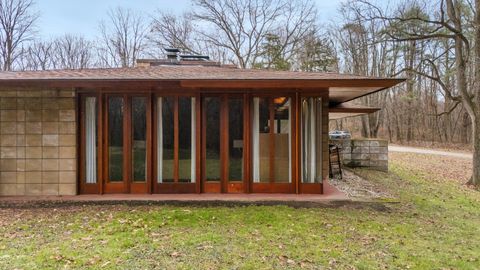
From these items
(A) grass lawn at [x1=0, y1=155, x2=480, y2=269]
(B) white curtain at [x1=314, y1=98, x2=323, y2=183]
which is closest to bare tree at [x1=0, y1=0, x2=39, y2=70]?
(A) grass lawn at [x1=0, y1=155, x2=480, y2=269]

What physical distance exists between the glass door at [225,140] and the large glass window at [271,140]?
27 cm

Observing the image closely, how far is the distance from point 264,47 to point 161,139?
17.5 meters

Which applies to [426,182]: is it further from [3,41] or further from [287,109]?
[3,41]

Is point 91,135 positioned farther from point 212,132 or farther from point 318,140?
point 318,140

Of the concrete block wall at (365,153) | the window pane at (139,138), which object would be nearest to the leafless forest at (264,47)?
the concrete block wall at (365,153)

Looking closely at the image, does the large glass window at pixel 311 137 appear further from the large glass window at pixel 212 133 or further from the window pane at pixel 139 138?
the window pane at pixel 139 138

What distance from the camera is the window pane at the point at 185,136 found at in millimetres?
6477

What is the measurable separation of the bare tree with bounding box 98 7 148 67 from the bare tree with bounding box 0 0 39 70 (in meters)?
4.76

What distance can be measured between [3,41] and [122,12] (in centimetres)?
853

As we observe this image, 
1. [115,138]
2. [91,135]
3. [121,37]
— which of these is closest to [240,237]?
[115,138]

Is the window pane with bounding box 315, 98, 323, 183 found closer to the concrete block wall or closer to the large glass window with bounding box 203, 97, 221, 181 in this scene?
the large glass window with bounding box 203, 97, 221, 181

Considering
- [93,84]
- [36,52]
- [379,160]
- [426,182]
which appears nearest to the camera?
[93,84]

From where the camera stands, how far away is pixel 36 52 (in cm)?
2469

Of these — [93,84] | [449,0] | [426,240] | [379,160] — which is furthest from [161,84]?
[449,0]
